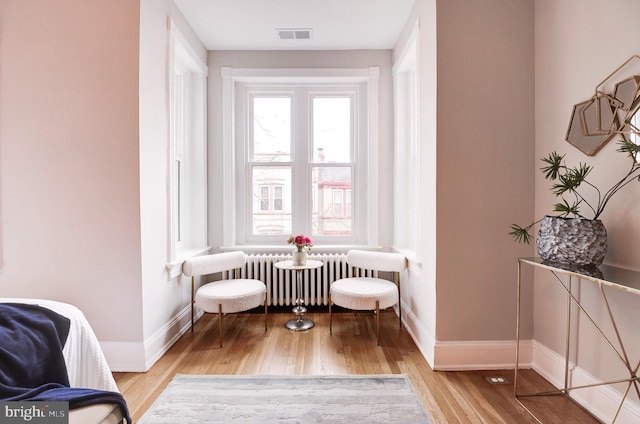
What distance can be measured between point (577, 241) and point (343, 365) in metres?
1.76

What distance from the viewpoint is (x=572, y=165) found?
2.22 meters

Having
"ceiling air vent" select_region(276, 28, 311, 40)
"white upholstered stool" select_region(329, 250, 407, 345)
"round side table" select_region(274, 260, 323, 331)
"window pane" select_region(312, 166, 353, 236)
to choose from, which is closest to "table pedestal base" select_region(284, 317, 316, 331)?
"round side table" select_region(274, 260, 323, 331)

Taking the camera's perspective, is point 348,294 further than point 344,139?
No

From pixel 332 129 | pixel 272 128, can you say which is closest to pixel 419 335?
pixel 332 129

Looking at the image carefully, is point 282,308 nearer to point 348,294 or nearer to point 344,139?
point 348,294

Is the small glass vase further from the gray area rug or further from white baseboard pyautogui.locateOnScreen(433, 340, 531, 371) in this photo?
white baseboard pyautogui.locateOnScreen(433, 340, 531, 371)

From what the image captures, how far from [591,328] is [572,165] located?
1013 millimetres

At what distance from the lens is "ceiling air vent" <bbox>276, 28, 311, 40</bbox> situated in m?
3.52

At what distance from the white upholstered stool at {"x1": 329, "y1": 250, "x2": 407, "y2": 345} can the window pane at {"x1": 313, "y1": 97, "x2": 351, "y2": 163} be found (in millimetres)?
1278

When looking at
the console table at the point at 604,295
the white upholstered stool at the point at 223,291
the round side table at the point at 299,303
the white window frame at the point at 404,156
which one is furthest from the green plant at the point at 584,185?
the white upholstered stool at the point at 223,291

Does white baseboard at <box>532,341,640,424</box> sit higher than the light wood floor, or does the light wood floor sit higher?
white baseboard at <box>532,341,640,424</box>

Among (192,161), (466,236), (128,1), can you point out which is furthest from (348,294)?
(128,1)

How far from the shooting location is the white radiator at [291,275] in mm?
3787

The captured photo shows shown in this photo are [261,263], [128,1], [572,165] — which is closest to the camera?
[572,165]
